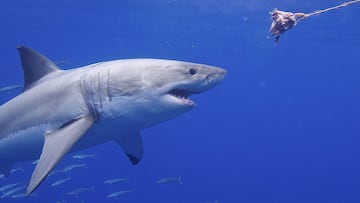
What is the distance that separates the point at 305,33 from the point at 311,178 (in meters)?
28.1

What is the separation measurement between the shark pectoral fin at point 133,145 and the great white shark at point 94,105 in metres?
0.69

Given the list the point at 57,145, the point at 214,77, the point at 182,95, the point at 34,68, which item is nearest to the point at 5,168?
the point at 34,68

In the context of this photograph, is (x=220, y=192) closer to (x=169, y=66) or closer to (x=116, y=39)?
(x=116, y=39)

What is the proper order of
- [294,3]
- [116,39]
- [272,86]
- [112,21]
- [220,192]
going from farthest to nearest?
1. [272,86]
2. [220,192]
3. [116,39]
4. [112,21]
5. [294,3]

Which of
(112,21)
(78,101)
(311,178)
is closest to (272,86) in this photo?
(311,178)

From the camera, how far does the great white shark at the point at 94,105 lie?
4617 millimetres

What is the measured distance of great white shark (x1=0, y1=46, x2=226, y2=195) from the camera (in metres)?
4.62

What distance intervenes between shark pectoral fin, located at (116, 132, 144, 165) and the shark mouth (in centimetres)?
186

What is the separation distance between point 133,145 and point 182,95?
215cm

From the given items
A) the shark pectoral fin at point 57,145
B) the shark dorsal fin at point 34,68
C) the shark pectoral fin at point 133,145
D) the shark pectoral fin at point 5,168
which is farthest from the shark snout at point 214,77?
the shark pectoral fin at point 5,168

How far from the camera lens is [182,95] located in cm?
475

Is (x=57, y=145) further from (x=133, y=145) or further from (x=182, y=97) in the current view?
(x=133, y=145)

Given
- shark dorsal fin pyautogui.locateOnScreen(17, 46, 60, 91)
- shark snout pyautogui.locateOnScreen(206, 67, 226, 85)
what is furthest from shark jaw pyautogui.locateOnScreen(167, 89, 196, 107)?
shark dorsal fin pyautogui.locateOnScreen(17, 46, 60, 91)

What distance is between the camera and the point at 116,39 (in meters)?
39.2
